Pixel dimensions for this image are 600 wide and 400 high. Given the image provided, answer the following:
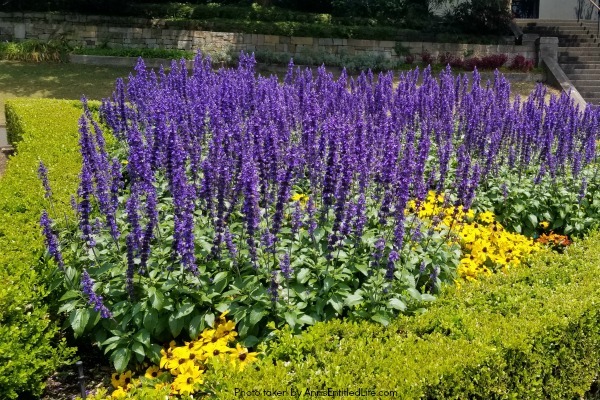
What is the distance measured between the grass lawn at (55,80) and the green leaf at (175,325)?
11.7 metres

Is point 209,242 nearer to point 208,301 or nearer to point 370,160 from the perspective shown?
point 208,301

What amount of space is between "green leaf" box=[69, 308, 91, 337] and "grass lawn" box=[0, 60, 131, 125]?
1130 centimetres

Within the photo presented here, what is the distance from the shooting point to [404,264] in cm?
452

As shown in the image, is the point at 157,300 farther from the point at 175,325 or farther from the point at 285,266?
the point at 285,266

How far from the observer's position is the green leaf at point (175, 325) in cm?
398

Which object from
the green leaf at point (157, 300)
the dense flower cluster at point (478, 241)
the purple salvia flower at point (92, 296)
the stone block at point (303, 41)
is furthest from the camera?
the stone block at point (303, 41)

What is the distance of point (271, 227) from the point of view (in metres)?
4.50

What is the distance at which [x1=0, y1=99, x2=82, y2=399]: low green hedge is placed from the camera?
3.78 m

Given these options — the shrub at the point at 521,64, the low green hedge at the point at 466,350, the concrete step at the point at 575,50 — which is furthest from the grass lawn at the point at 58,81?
the low green hedge at the point at 466,350

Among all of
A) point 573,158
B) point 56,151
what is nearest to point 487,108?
point 573,158

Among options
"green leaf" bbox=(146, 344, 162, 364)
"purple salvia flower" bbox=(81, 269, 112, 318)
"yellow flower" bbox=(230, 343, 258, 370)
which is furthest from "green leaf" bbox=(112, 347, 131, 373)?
"yellow flower" bbox=(230, 343, 258, 370)

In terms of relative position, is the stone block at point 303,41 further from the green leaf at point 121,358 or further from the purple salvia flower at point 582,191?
the green leaf at point 121,358

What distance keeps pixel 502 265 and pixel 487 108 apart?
9.22 feet

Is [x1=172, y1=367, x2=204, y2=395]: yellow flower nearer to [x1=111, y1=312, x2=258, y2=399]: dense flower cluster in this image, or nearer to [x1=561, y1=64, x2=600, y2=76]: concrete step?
[x1=111, y1=312, x2=258, y2=399]: dense flower cluster
